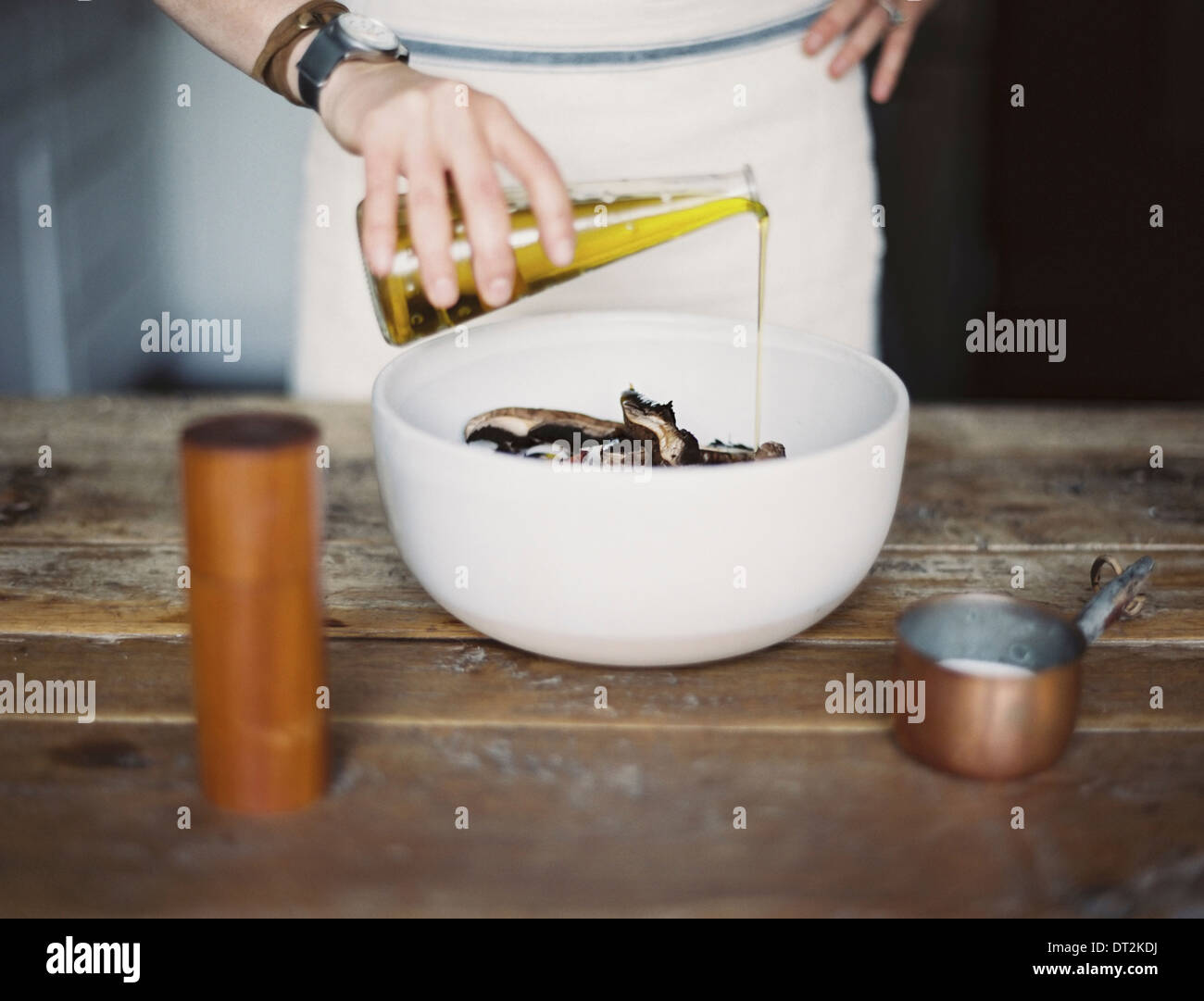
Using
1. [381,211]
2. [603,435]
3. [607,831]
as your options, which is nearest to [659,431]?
[603,435]

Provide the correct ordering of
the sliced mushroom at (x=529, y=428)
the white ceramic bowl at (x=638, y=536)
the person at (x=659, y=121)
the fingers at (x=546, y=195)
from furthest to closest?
the person at (x=659, y=121), the sliced mushroom at (x=529, y=428), the fingers at (x=546, y=195), the white ceramic bowl at (x=638, y=536)

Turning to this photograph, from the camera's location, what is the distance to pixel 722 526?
0.83 m

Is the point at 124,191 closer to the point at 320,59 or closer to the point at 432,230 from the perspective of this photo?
the point at 320,59

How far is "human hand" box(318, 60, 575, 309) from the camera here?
3.00 ft

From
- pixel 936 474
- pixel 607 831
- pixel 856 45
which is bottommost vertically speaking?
pixel 607 831

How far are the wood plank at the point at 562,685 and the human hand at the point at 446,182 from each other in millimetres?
267

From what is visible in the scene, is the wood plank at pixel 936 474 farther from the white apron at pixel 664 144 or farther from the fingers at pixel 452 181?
the fingers at pixel 452 181

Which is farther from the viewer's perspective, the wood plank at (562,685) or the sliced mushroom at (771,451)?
the sliced mushroom at (771,451)

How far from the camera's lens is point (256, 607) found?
0.71 metres

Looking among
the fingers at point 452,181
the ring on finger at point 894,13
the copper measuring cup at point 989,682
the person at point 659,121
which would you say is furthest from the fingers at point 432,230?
the ring on finger at point 894,13

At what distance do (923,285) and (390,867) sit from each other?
264 cm

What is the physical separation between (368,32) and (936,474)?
704 mm

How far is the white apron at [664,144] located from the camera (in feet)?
4.60
